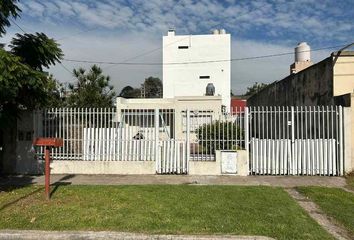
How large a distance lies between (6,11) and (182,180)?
6.77 metres

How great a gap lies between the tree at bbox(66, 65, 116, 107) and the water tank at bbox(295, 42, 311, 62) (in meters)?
14.0

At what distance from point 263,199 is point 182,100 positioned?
20.7 metres

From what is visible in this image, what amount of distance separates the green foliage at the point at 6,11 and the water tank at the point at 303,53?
64.2 feet

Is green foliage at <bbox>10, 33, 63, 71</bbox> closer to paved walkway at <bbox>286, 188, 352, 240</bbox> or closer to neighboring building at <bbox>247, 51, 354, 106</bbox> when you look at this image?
paved walkway at <bbox>286, 188, 352, 240</bbox>

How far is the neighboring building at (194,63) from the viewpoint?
183ft

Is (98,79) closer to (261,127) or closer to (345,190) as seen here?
(261,127)

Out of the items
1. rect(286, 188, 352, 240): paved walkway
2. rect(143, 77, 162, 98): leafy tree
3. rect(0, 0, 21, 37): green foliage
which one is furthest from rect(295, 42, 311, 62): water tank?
rect(143, 77, 162, 98): leafy tree

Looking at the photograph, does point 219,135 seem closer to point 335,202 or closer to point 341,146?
point 341,146

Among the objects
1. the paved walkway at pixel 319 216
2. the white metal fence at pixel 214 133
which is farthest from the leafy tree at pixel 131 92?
the paved walkway at pixel 319 216

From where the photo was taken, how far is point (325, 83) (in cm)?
1553

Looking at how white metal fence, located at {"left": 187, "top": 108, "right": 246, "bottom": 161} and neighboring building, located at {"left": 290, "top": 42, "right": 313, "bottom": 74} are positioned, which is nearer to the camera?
white metal fence, located at {"left": 187, "top": 108, "right": 246, "bottom": 161}

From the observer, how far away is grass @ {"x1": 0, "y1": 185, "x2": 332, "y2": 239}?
7223 millimetres

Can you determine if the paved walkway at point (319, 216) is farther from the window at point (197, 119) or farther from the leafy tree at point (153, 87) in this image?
the leafy tree at point (153, 87)

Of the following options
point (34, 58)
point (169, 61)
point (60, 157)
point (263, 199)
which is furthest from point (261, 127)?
point (169, 61)
